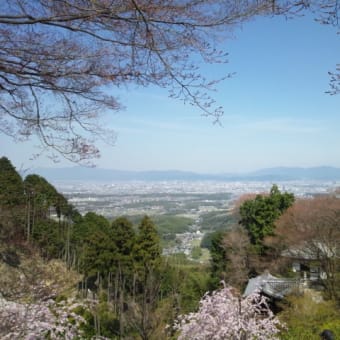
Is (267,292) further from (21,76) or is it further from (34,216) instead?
(21,76)

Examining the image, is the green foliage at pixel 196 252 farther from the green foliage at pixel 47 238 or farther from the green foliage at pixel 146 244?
the green foliage at pixel 47 238

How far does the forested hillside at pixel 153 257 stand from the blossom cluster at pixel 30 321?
1.40 feet

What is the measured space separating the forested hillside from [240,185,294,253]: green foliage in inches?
1.5

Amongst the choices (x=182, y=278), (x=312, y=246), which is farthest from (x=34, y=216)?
(x=312, y=246)

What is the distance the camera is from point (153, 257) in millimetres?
13875

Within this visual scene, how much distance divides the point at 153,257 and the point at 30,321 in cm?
937

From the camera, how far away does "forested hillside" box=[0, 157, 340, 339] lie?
8111 mm

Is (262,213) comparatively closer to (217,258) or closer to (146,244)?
(217,258)

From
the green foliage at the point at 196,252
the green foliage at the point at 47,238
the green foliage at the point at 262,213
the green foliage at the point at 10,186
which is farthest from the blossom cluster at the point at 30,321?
the green foliage at the point at 196,252

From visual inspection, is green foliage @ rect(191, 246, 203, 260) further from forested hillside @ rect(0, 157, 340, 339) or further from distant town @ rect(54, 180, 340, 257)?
forested hillside @ rect(0, 157, 340, 339)

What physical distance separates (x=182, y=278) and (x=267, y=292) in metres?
3.77

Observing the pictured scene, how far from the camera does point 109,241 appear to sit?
44.5ft

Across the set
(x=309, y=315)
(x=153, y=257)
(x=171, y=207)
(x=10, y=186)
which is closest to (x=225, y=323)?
(x=309, y=315)

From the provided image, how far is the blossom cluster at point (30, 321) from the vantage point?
411 cm
